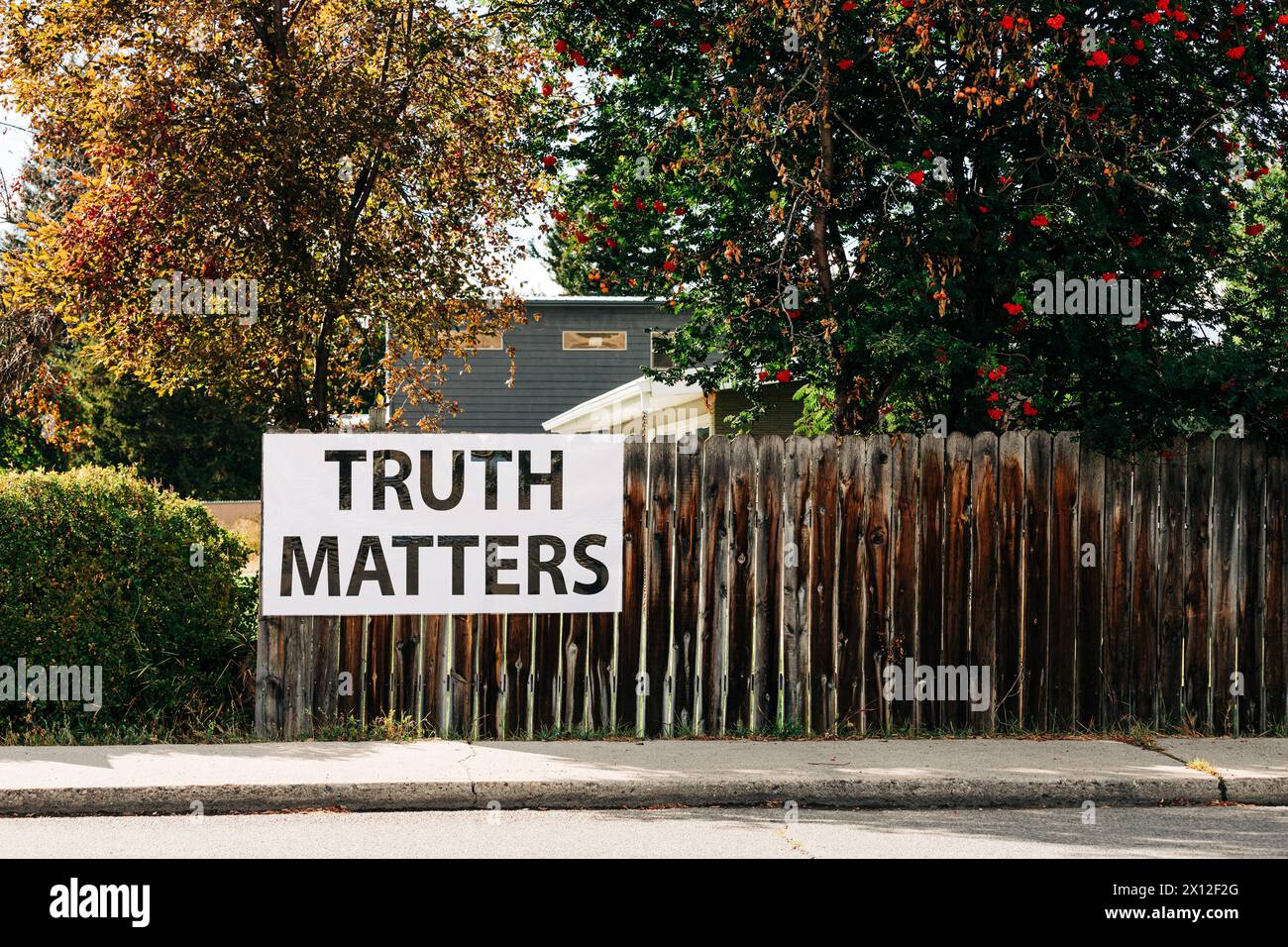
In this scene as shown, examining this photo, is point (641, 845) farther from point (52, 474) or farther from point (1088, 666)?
point (52, 474)

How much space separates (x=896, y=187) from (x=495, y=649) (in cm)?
446

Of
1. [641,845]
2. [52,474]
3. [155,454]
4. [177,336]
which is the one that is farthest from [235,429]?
[641,845]

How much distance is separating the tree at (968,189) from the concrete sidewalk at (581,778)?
7.73ft

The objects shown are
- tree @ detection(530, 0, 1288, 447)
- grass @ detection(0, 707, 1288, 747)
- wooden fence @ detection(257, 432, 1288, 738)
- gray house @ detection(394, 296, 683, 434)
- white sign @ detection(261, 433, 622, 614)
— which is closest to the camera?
grass @ detection(0, 707, 1288, 747)

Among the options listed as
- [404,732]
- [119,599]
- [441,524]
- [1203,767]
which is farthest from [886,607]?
[119,599]

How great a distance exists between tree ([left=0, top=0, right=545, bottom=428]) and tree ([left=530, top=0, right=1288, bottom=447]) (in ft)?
7.00

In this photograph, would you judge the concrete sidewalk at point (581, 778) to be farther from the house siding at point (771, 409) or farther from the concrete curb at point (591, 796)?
the house siding at point (771, 409)

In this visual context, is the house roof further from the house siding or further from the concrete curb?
the concrete curb

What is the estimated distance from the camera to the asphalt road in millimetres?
5957

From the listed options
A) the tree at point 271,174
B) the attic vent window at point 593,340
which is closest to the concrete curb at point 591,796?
the tree at point 271,174

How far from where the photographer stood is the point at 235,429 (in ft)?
135

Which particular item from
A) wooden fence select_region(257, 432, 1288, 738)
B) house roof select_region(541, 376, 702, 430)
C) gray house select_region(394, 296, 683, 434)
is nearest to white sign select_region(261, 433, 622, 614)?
wooden fence select_region(257, 432, 1288, 738)

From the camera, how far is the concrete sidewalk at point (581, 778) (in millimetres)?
6820

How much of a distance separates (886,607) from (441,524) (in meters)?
3.03
